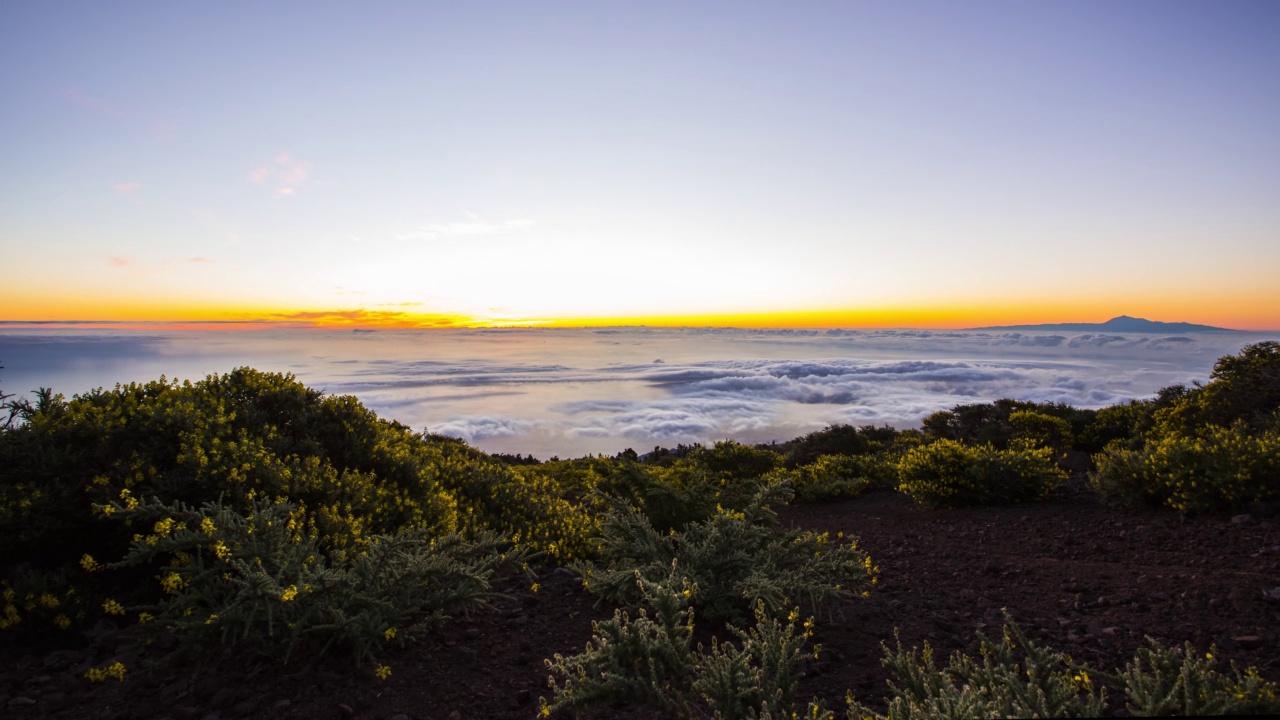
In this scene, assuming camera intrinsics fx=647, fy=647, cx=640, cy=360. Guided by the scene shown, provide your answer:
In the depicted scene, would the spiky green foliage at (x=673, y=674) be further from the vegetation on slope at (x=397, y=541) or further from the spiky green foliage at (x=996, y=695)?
the spiky green foliage at (x=996, y=695)

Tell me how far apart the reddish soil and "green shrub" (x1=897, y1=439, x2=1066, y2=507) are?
4.52ft

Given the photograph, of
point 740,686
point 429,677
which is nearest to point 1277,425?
point 740,686

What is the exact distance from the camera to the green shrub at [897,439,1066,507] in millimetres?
7766

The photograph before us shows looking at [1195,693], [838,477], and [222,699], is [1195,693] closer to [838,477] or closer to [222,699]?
[222,699]

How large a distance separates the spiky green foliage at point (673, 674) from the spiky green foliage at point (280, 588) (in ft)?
3.74

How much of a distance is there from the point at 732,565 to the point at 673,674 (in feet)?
5.10

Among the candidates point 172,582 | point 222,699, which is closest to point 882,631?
point 222,699

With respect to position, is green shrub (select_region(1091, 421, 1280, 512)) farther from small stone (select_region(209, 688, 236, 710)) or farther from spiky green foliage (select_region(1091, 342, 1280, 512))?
small stone (select_region(209, 688, 236, 710))

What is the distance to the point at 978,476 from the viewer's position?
25.7 ft

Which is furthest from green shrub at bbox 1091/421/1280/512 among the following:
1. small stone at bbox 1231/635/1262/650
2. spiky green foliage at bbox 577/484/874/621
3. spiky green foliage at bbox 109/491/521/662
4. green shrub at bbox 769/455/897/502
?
spiky green foliage at bbox 109/491/521/662

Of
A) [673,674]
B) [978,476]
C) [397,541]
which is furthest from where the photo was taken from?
[978,476]

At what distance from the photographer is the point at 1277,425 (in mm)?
7102

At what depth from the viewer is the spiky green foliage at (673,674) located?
2.65 meters

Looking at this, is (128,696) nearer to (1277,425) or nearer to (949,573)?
(949,573)
